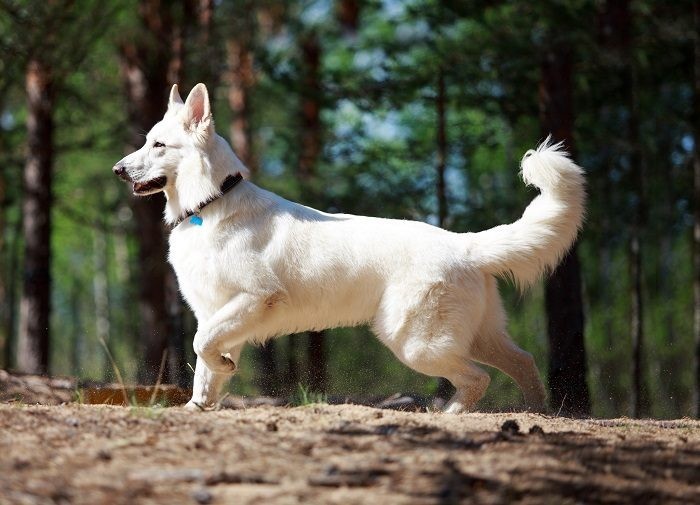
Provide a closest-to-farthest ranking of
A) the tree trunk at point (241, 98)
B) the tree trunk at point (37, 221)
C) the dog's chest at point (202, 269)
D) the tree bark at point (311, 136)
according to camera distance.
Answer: the dog's chest at point (202, 269), the tree trunk at point (37, 221), the tree bark at point (311, 136), the tree trunk at point (241, 98)

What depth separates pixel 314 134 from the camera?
17.0 meters

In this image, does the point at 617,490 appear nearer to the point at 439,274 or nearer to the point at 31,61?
the point at 439,274

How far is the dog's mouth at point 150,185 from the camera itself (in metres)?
6.90

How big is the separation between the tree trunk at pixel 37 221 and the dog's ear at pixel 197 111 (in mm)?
8856

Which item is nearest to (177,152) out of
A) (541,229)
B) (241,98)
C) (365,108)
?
(541,229)

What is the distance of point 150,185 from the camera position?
6.91 metres

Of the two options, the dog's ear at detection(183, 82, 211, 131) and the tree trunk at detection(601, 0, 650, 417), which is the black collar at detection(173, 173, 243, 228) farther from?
the tree trunk at detection(601, 0, 650, 417)

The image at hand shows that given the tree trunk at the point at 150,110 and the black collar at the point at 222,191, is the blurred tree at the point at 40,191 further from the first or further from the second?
the black collar at the point at 222,191

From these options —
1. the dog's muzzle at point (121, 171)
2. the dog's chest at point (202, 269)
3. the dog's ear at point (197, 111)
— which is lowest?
the dog's chest at point (202, 269)

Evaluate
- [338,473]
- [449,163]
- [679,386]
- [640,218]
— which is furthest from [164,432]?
[679,386]

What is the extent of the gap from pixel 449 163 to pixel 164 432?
1254cm

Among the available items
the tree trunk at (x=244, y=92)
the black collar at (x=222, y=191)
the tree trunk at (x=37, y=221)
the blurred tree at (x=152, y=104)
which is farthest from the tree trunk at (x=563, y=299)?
the tree trunk at (x=37, y=221)

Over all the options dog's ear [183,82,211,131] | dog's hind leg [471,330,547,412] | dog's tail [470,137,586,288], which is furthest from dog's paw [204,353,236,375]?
dog's tail [470,137,586,288]

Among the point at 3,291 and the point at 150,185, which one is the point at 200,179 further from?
the point at 3,291
